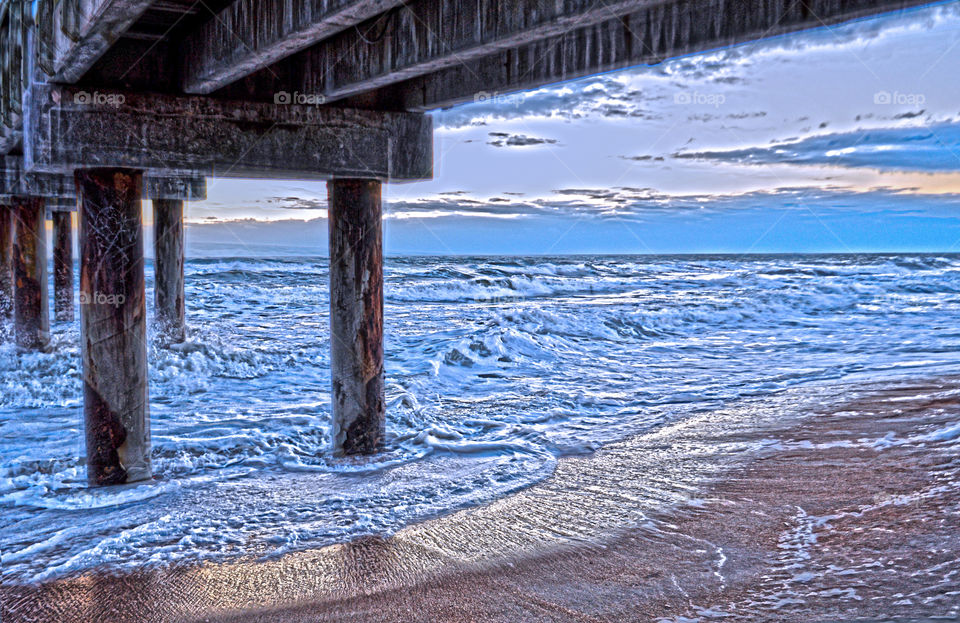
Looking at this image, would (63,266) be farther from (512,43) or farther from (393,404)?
(512,43)

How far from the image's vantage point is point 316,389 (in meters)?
9.96

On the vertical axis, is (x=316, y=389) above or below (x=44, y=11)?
below

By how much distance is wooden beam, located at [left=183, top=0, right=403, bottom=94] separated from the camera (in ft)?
11.1

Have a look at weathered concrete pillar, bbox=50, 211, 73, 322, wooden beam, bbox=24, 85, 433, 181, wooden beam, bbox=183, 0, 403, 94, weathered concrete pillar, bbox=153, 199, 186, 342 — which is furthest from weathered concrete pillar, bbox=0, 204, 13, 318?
wooden beam, bbox=183, 0, 403, 94

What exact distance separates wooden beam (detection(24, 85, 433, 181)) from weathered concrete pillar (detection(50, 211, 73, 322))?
41.1ft

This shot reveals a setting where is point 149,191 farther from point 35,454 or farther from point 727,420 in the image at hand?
point 727,420

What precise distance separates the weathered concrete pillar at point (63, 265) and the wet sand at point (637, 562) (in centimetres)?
1454

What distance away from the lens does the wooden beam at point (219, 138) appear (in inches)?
196

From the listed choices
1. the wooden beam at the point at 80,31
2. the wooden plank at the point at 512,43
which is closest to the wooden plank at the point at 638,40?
the wooden plank at the point at 512,43

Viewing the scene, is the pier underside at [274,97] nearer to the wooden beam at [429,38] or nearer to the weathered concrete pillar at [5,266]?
the wooden beam at [429,38]

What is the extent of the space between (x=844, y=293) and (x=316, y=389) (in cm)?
2134

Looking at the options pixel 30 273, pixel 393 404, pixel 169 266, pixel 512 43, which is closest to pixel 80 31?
pixel 512 43

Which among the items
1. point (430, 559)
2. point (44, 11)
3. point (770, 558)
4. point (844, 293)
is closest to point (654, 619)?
point (770, 558)

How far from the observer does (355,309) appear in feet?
19.7
